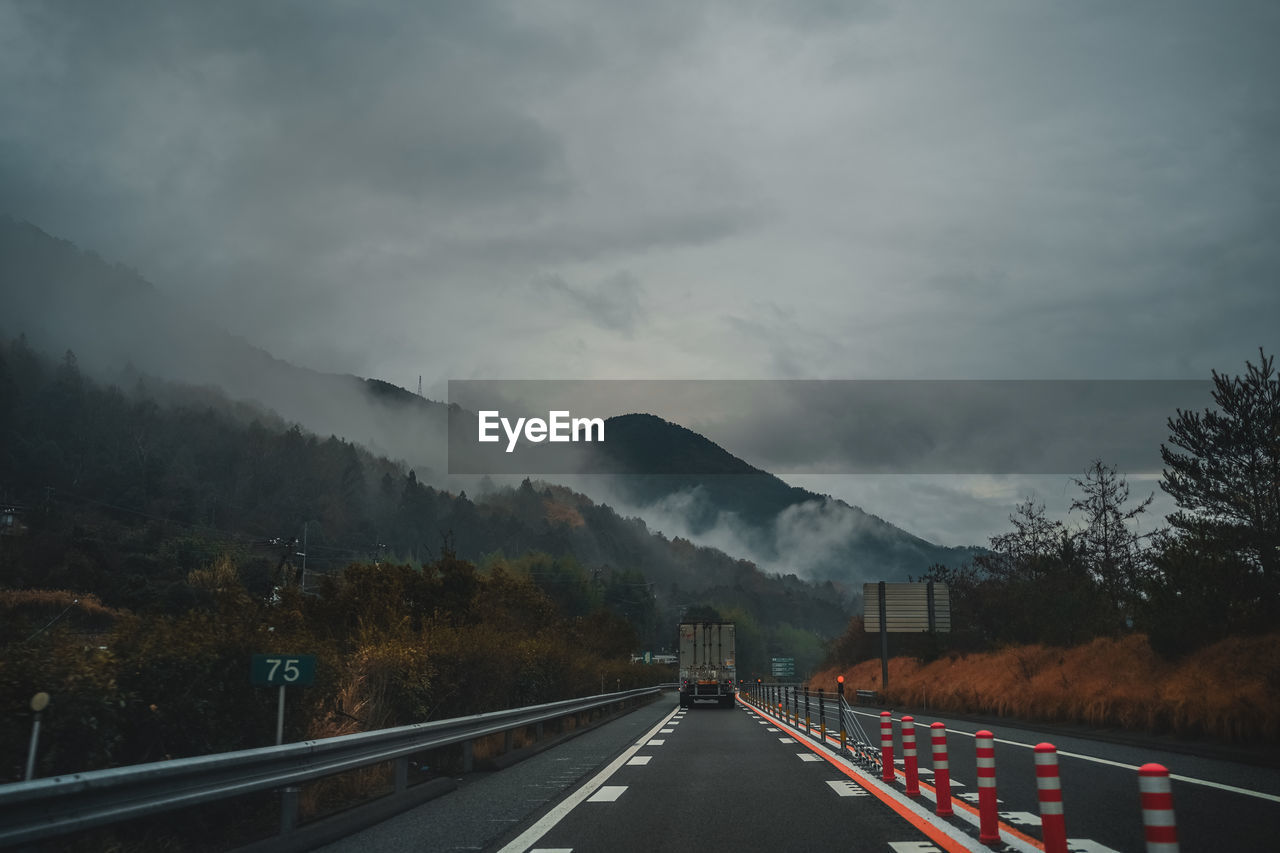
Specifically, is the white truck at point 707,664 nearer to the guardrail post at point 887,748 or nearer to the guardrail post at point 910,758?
the guardrail post at point 887,748

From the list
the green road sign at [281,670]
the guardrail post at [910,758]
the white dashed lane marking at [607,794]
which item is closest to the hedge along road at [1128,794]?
the guardrail post at [910,758]

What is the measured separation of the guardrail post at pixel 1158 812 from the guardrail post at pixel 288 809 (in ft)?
19.5

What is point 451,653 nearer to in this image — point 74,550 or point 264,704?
point 264,704

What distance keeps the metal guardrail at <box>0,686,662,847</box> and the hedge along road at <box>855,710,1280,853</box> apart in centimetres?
581

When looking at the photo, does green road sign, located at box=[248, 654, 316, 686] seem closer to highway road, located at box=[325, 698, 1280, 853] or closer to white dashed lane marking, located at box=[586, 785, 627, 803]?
highway road, located at box=[325, 698, 1280, 853]

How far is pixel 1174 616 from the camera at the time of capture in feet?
82.0

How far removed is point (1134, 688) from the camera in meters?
24.4

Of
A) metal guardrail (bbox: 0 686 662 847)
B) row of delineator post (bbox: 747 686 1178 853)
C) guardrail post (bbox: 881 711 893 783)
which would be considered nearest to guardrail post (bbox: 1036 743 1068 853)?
row of delineator post (bbox: 747 686 1178 853)

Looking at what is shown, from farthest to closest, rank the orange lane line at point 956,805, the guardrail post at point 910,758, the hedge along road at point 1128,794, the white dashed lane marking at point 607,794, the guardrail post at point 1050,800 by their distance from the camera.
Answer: the guardrail post at point 910,758, the white dashed lane marking at point 607,794, the hedge along road at point 1128,794, the orange lane line at point 956,805, the guardrail post at point 1050,800

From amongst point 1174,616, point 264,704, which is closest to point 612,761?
point 264,704

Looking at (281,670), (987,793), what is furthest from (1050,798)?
(281,670)

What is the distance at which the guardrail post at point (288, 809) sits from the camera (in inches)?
308

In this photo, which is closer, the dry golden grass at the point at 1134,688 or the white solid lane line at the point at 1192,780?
the white solid lane line at the point at 1192,780

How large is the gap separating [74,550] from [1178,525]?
525ft
